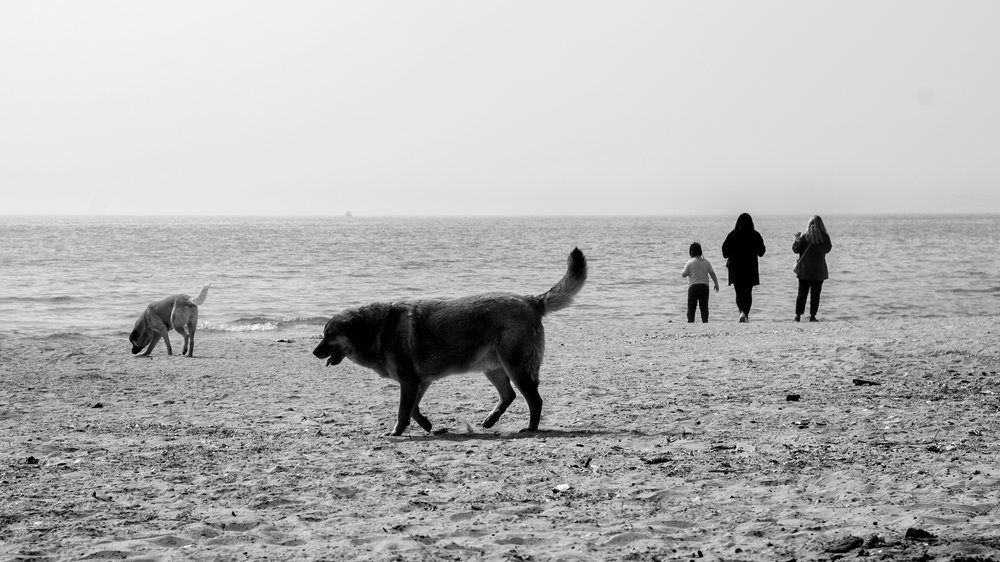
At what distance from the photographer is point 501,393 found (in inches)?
326

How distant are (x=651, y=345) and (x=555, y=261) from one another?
3451cm

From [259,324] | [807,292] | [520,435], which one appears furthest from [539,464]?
[259,324]

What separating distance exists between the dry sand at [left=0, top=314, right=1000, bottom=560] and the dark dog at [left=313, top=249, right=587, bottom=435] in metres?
0.42

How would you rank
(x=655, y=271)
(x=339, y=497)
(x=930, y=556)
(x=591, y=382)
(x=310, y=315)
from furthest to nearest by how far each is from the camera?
(x=655, y=271)
(x=310, y=315)
(x=591, y=382)
(x=339, y=497)
(x=930, y=556)

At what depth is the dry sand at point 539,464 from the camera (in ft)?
15.8

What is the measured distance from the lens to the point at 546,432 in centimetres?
782

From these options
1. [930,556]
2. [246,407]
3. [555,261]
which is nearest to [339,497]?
[930,556]

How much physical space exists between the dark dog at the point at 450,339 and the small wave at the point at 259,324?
12106mm

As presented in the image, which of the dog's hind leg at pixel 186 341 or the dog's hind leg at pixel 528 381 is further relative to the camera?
the dog's hind leg at pixel 186 341

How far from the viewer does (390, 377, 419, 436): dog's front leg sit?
787 cm

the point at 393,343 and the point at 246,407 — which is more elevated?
the point at 393,343

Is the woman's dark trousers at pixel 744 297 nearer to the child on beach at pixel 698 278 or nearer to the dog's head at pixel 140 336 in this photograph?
the child on beach at pixel 698 278

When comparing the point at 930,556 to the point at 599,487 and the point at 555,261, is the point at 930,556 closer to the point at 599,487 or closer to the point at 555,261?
the point at 599,487

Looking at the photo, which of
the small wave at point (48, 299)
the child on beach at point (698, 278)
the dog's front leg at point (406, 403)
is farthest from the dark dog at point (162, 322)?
the small wave at point (48, 299)
